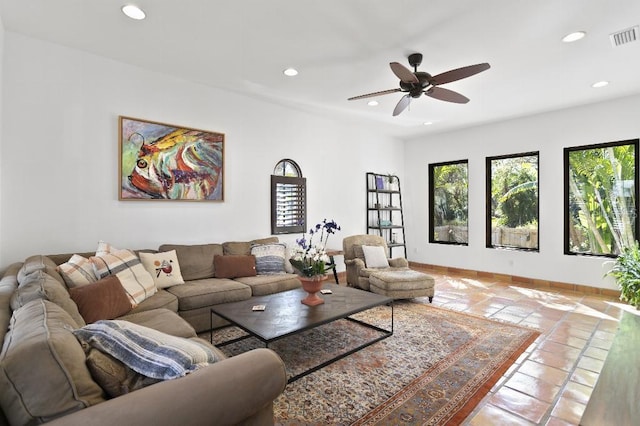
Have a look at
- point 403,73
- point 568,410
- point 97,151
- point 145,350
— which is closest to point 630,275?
point 568,410

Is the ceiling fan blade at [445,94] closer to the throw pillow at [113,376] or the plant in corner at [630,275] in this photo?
the plant in corner at [630,275]

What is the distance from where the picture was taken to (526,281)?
5.39 metres

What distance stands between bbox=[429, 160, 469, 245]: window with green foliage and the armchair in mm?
2020

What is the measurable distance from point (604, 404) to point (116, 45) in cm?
426

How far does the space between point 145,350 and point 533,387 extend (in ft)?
8.31

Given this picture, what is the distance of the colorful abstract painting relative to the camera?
3.52m

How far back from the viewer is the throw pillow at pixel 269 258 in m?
4.00

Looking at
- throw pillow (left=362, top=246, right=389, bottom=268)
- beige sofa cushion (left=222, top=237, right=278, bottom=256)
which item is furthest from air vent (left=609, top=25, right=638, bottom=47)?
beige sofa cushion (left=222, top=237, right=278, bottom=256)

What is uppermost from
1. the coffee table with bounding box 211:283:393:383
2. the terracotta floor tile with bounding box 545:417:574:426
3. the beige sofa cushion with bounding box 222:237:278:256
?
the beige sofa cushion with bounding box 222:237:278:256

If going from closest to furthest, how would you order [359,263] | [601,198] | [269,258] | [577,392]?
[577,392] < [269,258] < [359,263] < [601,198]

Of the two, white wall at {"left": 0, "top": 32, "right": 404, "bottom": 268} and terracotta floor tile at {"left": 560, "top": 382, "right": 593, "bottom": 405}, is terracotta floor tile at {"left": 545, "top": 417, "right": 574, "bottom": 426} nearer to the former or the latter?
terracotta floor tile at {"left": 560, "top": 382, "right": 593, "bottom": 405}

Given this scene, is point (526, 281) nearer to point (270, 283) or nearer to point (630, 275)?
point (630, 275)

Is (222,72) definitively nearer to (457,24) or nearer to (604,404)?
(457,24)

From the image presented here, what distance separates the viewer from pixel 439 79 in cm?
297
